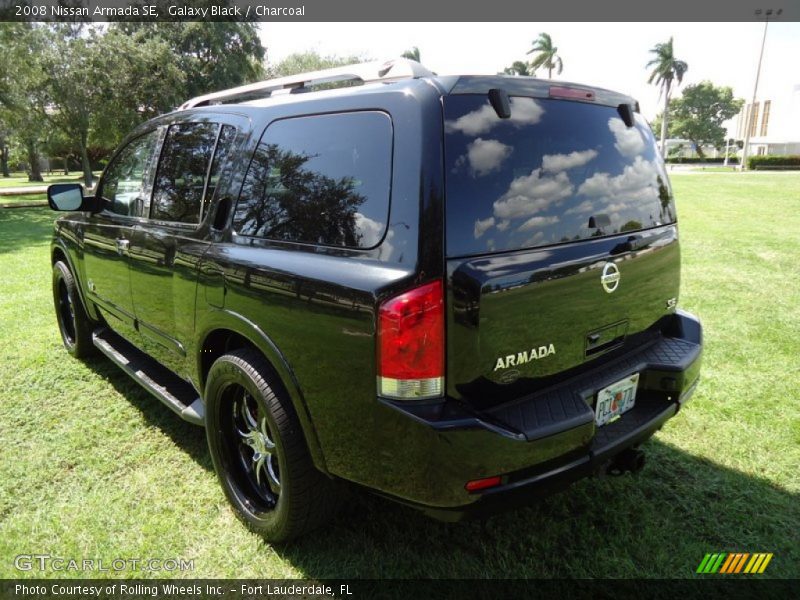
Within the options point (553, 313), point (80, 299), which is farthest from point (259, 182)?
point (80, 299)

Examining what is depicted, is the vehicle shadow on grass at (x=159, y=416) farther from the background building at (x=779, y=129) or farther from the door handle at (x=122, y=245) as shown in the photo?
the background building at (x=779, y=129)

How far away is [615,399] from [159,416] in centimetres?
298

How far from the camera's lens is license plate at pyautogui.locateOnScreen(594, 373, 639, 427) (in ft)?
7.41

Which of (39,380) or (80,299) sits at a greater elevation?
(80,299)

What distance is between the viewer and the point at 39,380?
4.35 metres

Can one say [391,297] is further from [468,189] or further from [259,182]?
[259,182]

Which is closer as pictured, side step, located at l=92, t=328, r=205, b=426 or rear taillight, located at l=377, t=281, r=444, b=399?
→ rear taillight, located at l=377, t=281, r=444, b=399

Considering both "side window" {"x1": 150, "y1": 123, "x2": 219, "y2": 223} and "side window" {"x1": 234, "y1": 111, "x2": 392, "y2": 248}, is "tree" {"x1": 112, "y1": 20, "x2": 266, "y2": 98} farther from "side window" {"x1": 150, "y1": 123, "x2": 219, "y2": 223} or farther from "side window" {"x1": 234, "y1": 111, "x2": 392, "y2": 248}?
"side window" {"x1": 234, "y1": 111, "x2": 392, "y2": 248}

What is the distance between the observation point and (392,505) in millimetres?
2822

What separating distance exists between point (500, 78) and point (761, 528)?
95.1 inches

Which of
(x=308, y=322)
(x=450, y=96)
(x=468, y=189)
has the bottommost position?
(x=308, y=322)

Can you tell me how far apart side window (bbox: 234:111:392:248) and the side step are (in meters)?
1.04

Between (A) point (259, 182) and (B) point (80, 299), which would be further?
(B) point (80, 299)
